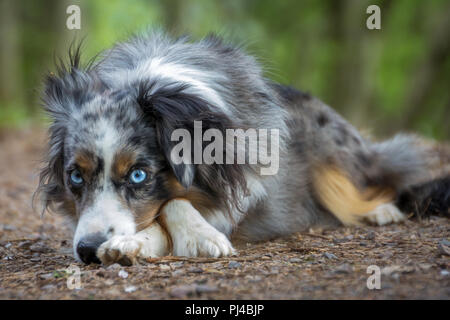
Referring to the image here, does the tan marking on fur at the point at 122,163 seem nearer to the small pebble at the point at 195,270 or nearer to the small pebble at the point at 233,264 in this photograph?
the small pebble at the point at 195,270

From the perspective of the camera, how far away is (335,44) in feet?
47.9

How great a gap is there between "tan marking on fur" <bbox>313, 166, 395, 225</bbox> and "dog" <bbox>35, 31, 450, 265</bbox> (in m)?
0.01

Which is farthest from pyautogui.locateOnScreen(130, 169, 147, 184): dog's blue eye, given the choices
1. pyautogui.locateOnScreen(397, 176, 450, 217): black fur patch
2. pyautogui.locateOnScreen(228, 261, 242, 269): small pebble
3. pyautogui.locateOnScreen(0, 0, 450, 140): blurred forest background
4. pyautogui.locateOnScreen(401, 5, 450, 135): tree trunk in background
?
pyautogui.locateOnScreen(401, 5, 450, 135): tree trunk in background

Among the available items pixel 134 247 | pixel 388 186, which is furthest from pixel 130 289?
pixel 388 186

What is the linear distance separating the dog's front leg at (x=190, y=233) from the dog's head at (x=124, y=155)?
0.10 metres

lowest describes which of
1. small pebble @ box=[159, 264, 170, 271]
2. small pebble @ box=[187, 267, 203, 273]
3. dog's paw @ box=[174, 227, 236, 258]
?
small pebble @ box=[159, 264, 170, 271]

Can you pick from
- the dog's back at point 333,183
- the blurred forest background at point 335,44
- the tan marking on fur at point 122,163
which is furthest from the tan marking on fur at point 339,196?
the blurred forest background at point 335,44

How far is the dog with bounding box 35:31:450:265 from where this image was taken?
406 cm

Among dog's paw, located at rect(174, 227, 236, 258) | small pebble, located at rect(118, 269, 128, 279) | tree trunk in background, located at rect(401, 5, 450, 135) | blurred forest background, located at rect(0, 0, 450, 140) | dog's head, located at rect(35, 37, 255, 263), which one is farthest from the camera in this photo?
tree trunk in background, located at rect(401, 5, 450, 135)

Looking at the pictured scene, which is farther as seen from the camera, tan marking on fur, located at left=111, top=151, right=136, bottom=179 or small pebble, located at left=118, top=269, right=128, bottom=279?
tan marking on fur, located at left=111, top=151, right=136, bottom=179

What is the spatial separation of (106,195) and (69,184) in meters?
0.45

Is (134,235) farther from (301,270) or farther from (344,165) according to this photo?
(344,165)

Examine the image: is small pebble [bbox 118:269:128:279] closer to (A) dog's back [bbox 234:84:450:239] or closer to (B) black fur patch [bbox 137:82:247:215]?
(B) black fur patch [bbox 137:82:247:215]

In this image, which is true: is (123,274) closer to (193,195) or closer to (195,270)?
(195,270)
